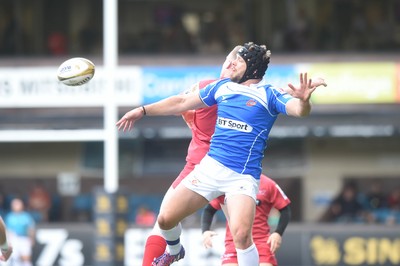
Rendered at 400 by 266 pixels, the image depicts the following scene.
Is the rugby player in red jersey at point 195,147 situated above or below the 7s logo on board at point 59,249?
above

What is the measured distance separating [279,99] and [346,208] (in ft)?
46.3

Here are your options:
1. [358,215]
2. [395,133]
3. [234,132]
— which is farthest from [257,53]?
[395,133]

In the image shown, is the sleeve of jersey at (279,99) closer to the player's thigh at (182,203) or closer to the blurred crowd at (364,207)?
the player's thigh at (182,203)

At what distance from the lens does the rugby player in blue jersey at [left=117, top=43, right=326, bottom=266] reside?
1000cm

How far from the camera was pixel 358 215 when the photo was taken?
23.4m

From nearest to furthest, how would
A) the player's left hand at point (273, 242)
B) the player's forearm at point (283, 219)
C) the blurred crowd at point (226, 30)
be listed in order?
the player's left hand at point (273, 242) → the player's forearm at point (283, 219) → the blurred crowd at point (226, 30)

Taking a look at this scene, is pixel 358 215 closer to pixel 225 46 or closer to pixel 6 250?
pixel 225 46

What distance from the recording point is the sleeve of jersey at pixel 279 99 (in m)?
9.84

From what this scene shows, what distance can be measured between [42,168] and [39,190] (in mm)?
2154

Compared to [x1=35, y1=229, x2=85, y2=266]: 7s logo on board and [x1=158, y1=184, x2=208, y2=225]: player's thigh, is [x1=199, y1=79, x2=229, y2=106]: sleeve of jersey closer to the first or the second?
[x1=158, y1=184, x2=208, y2=225]: player's thigh

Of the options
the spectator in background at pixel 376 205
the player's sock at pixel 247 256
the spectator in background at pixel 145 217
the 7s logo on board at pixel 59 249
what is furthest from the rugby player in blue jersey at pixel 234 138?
the spectator in background at pixel 376 205

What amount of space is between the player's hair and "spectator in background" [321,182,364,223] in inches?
531

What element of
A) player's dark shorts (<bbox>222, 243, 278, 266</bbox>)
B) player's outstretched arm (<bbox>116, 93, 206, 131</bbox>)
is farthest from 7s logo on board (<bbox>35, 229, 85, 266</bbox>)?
player's outstretched arm (<bbox>116, 93, 206, 131</bbox>)

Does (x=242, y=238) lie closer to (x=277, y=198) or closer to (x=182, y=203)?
(x=182, y=203)
